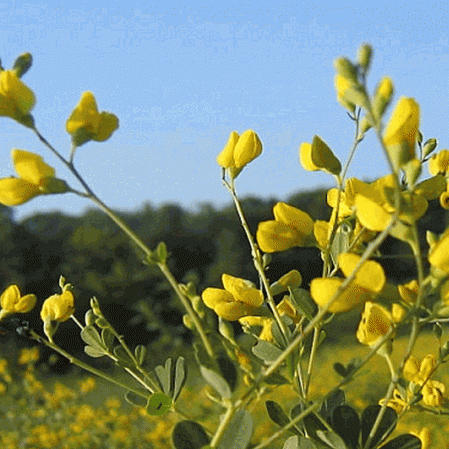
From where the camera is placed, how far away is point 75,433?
3.64 meters

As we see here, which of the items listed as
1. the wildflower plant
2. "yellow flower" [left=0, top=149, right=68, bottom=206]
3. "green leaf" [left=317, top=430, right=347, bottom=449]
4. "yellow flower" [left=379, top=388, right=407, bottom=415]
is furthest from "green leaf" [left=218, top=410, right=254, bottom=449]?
"yellow flower" [left=379, top=388, right=407, bottom=415]

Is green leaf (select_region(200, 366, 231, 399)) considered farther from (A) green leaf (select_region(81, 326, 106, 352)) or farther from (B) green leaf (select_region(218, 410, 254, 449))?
(A) green leaf (select_region(81, 326, 106, 352))

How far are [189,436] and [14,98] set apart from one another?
296mm

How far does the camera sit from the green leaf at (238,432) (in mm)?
539

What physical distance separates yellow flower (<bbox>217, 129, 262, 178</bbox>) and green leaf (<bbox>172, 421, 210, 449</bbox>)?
1.15 feet

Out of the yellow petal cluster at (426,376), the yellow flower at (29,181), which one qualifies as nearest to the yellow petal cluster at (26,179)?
the yellow flower at (29,181)

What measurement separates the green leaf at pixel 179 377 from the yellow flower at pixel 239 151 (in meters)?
0.24

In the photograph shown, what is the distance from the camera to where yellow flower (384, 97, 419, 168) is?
519 mm

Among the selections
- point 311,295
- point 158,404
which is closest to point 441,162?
point 311,295

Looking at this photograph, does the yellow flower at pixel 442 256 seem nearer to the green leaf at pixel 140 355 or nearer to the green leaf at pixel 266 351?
the green leaf at pixel 266 351

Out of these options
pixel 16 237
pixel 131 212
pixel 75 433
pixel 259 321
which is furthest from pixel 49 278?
pixel 259 321

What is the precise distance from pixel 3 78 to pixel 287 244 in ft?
0.91

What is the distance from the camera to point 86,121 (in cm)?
63

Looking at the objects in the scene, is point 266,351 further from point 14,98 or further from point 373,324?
point 14,98
